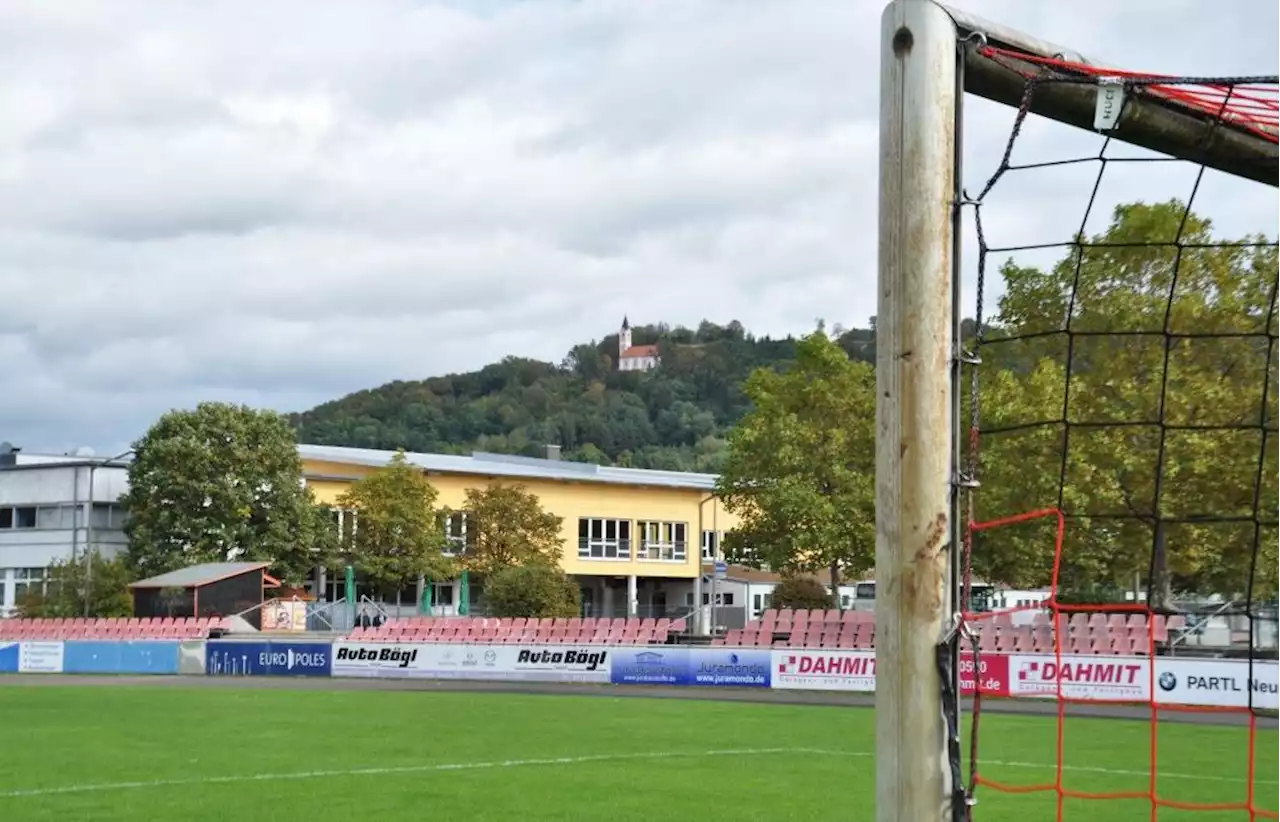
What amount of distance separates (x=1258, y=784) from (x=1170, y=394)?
47.1ft

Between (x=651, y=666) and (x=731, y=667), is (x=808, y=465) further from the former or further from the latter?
(x=731, y=667)

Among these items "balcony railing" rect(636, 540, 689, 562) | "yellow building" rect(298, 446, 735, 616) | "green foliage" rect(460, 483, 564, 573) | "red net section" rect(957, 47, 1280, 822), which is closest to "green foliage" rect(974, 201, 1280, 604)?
"red net section" rect(957, 47, 1280, 822)

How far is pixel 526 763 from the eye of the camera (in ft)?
54.3

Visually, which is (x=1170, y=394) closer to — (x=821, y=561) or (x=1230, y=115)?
(x=821, y=561)

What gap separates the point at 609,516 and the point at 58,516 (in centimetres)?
2354

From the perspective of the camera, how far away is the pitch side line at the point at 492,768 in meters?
14.2

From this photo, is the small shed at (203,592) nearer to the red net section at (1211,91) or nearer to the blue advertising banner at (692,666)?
the blue advertising banner at (692,666)

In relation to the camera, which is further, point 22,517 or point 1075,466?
point 22,517

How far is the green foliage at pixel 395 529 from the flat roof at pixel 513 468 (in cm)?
397

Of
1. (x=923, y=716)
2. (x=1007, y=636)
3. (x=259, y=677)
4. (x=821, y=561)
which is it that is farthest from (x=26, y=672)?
(x=923, y=716)

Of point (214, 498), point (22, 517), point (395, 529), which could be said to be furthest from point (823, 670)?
point (22, 517)

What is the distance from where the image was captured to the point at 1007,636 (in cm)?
3020

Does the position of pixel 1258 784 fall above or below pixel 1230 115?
below

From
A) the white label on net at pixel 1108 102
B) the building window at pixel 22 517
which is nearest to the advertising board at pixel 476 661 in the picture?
the building window at pixel 22 517
